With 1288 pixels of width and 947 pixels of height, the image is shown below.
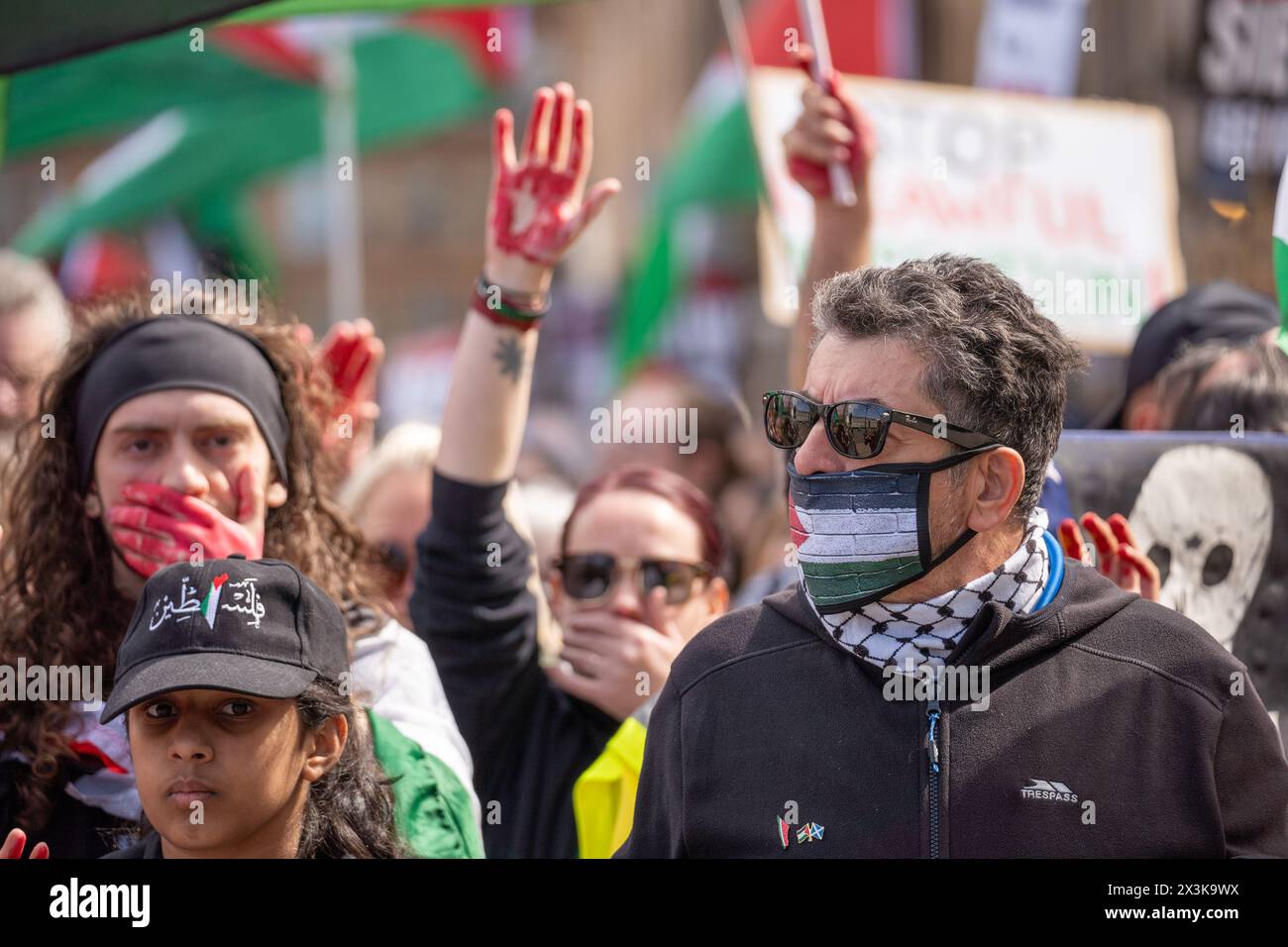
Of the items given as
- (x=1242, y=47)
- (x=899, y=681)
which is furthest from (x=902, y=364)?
(x=1242, y=47)

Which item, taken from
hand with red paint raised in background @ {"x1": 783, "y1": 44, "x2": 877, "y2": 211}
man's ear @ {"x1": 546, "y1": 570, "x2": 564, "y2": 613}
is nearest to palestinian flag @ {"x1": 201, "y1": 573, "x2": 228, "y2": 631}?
man's ear @ {"x1": 546, "y1": 570, "x2": 564, "y2": 613}

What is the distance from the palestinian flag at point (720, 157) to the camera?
718 centimetres

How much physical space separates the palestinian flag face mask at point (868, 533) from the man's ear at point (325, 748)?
2.61ft

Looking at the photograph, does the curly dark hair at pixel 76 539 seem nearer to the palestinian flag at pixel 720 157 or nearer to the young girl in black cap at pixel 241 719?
the young girl in black cap at pixel 241 719

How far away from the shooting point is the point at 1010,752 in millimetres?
2301

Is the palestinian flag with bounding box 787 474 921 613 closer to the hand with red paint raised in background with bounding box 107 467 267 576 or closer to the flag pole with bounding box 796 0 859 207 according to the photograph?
the hand with red paint raised in background with bounding box 107 467 267 576

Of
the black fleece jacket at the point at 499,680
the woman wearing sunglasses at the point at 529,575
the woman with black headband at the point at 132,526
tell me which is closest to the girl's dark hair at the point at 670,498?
the woman wearing sunglasses at the point at 529,575

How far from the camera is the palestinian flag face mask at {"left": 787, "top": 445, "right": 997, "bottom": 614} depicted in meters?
2.38

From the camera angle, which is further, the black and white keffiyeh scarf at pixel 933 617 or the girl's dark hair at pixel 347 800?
the girl's dark hair at pixel 347 800

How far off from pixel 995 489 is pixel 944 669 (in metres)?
0.28

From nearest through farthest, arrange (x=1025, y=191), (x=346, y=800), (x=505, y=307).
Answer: (x=346, y=800) < (x=505, y=307) < (x=1025, y=191)

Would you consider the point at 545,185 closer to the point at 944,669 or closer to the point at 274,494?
the point at 274,494

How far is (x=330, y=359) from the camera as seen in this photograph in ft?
13.5

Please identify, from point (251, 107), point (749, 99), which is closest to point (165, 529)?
point (749, 99)
